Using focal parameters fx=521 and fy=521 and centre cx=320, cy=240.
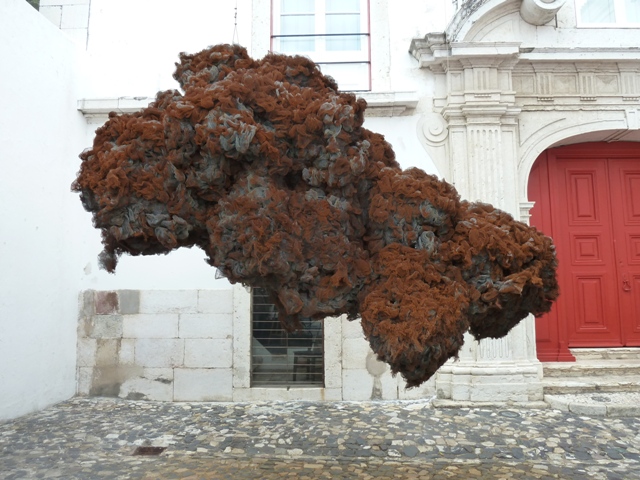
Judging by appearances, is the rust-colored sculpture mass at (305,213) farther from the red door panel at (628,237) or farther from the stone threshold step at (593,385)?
the red door panel at (628,237)

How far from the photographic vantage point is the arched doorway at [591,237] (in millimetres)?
6578

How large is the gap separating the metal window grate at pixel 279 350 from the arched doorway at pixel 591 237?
280 centimetres

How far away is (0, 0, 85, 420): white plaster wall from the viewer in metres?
5.47

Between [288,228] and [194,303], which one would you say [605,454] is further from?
[194,303]

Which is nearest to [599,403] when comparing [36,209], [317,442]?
[317,442]

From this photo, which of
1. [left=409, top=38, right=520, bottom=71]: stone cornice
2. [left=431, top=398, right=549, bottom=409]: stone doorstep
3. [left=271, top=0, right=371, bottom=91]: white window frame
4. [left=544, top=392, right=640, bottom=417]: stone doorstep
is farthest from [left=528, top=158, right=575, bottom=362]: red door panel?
[left=271, top=0, right=371, bottom=91]: white window frame

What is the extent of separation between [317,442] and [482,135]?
13.0ft

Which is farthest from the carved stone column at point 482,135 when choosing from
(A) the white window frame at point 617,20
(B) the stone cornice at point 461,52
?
(A) the white window frame at point 617,20

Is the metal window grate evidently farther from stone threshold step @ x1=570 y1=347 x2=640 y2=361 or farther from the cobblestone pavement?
stone threshold step @ x1=570 y1=347 x2=640 y2=361

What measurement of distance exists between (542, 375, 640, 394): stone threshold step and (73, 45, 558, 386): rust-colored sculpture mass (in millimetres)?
3500

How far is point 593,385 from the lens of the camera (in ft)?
18.6

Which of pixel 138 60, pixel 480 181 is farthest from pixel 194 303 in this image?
pixel 480 181

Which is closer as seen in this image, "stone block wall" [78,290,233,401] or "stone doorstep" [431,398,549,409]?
"stone doorstep" [431,398,549,409]

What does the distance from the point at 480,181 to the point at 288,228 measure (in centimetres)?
416
